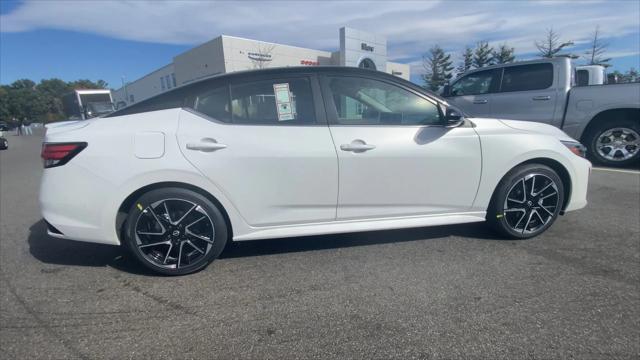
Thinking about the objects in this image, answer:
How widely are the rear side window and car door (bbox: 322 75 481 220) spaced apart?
184 inches

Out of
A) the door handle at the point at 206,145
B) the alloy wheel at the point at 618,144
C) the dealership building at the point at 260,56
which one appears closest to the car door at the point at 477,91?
the alloy wheel at the point at 618,144

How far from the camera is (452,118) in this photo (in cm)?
277

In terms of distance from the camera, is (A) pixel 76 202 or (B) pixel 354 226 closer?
(A) pixel 76 202

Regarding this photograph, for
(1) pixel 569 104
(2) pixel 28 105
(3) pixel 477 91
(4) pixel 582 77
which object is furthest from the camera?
(2) pixel 28 105

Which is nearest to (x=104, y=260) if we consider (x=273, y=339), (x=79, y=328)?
(x=79, y=328)

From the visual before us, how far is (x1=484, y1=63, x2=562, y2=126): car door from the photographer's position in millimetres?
6202

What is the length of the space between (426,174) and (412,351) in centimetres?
145

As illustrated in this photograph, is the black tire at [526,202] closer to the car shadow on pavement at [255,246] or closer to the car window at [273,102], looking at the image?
the car shadow on pavement at [255,246]

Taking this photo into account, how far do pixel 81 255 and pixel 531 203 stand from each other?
413cm

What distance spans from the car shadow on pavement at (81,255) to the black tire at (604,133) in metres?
7.17

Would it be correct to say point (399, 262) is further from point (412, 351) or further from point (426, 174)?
point (412, 351)

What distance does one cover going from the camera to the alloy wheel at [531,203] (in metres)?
3.06

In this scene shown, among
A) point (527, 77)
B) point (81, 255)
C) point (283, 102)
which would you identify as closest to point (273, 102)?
point (283, 102)

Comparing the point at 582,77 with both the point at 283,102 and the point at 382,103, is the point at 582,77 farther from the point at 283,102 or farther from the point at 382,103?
the point at 283,102
